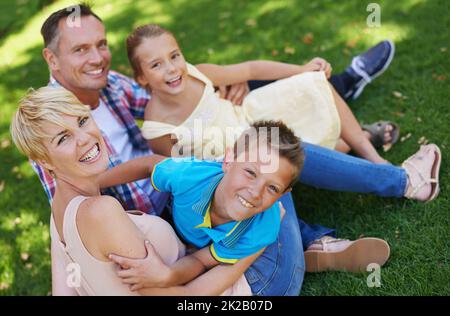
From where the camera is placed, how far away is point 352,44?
473cm

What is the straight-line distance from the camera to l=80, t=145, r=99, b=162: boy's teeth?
7.60ft

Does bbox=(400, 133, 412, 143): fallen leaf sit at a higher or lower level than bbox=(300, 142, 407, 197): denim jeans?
lower

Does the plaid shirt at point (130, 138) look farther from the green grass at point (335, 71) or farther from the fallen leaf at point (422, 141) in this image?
the fallen leaf at point (422, 141)

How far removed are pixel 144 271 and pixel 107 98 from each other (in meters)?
1.61

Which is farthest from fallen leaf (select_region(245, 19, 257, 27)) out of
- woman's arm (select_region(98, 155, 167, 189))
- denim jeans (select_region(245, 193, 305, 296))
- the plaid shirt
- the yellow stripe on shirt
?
the yellow stripe on shirt

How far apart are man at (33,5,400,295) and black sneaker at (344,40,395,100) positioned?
1.28m

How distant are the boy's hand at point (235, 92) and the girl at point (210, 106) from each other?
0.09 m

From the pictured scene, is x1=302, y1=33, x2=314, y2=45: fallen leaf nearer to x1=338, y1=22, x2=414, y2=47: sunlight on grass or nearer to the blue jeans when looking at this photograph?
x1=338, y1=22, x2=414, y2=47: sunlight on grass

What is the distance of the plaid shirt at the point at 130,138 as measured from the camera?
3053 mm

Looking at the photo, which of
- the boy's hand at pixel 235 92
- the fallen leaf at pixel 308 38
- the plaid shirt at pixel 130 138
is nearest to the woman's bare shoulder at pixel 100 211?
the plaid shirt at pixel 130 138

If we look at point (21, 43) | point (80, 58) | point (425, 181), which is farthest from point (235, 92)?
point (21, 43)

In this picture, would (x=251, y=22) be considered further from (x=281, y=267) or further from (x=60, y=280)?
(x=60, y=280)

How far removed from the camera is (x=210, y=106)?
10.7 ft
